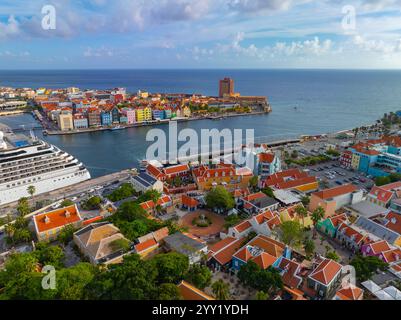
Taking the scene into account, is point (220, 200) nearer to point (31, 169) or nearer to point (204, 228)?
point (204, 228)

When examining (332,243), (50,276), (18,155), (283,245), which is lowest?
(332,243)

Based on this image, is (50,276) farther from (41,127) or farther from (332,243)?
(41,127)

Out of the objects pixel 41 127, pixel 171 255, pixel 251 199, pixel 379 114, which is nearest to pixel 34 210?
pixel 171 255

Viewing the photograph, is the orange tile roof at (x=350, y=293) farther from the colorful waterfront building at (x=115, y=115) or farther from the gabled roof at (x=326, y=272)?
the colorful waterfront building at (x=115, y=115)

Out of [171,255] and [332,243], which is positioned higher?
[171,255]

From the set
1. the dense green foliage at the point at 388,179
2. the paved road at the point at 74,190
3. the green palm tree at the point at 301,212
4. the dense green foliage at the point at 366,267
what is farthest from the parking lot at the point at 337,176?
the paved road at the point at 74,190

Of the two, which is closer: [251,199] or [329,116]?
[251,199]
